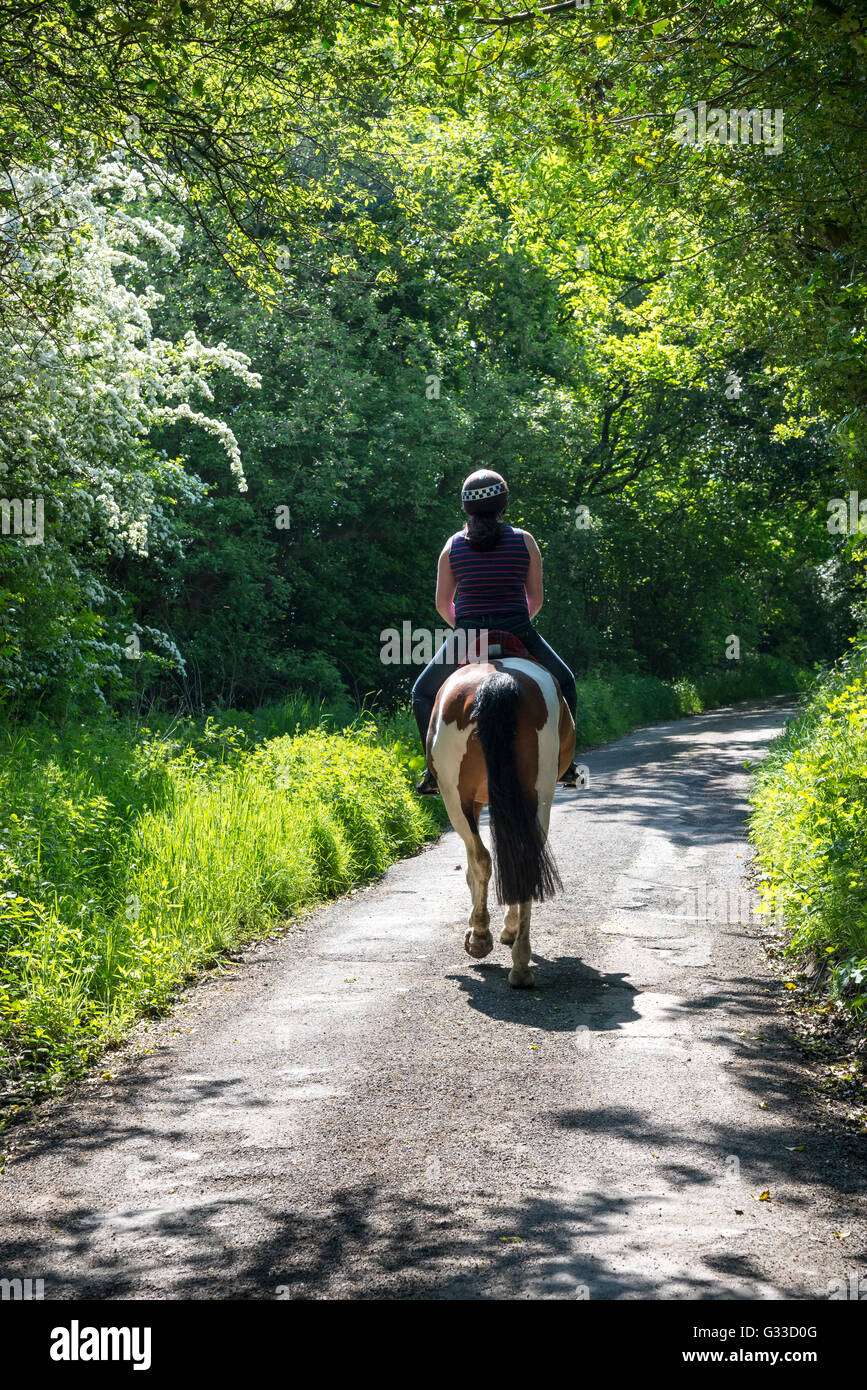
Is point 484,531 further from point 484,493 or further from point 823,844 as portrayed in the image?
point 823,844

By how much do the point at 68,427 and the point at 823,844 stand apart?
885 cm

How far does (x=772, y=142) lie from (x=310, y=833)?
685cm

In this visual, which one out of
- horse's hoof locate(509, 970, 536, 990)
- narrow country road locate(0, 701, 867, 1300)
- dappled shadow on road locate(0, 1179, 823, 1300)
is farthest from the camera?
horse's hoof locate(509, 970, 536, 990)

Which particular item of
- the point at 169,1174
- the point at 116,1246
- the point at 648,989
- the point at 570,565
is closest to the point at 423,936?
the point at 648,989

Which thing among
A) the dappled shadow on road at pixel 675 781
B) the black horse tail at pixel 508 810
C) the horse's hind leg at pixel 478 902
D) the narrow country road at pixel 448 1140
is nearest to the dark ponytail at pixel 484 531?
the black horse tail at pixel 508 810

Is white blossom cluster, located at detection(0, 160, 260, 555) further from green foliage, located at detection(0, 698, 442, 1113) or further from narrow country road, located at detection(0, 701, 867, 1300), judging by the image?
narrow country road, located at detection(0, 701, 867, 1300)

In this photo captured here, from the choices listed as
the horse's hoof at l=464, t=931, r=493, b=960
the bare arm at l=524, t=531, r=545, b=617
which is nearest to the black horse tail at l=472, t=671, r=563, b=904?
the horse's hoof at l=464, t=931, r=493, b=960

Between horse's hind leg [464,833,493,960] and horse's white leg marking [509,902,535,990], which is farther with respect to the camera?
horse's hind leg [464,833,493,960]

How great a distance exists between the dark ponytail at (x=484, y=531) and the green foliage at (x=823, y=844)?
2874 mm

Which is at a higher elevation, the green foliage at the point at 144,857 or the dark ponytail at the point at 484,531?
the dark ponytail at the point at 484,531

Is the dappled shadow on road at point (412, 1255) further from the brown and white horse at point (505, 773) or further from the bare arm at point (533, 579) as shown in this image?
the bare arm at point (533, 579)

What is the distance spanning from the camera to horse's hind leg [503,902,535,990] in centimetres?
675

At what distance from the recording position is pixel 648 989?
6.77 m

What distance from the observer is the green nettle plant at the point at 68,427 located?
10352mm
